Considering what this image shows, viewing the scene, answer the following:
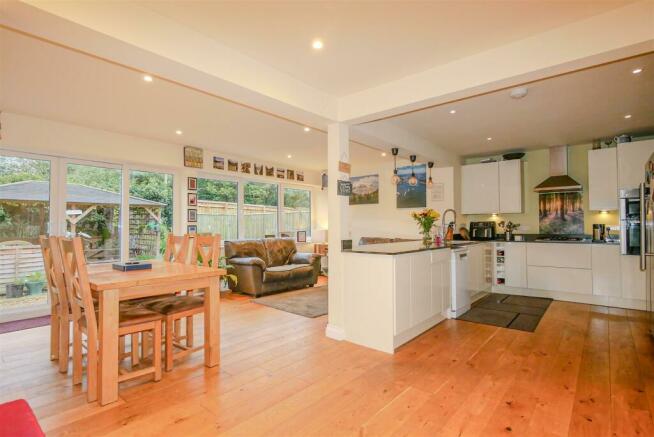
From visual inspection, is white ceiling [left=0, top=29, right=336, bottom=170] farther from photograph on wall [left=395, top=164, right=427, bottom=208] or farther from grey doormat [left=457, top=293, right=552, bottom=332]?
grey doormat [left=457, top=293, right=552, bottom=332]

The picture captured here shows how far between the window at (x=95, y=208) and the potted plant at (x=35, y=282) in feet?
1.83

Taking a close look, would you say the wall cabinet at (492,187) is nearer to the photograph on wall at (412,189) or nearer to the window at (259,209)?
the photograph on wall at (412,189)

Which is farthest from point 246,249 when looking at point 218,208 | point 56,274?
point 56,274

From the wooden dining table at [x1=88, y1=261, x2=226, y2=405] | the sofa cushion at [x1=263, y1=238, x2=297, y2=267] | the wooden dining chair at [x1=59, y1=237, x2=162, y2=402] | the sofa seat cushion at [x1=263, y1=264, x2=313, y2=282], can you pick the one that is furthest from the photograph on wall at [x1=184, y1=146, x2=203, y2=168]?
the wooden dining chair at [x1=59, y1=237, x2=162, y2=402]

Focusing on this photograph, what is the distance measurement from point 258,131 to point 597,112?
421cm

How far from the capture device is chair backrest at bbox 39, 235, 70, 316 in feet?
8.28

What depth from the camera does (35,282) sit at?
4.42m

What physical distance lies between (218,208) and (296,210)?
206cm

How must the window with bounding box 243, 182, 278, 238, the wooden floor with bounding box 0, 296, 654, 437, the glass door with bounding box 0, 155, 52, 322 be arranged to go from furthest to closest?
the window with bounding box 243, 182, 278, 238, the glass door with bounding box 0, 155, 52, 322, the wooden floor with bounding box 0, 296, 654, 437

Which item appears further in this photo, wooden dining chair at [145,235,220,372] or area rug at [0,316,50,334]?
area rug at [0,316,50,334]

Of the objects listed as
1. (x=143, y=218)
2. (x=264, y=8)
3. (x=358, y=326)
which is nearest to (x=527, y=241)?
(x=358, y=326)

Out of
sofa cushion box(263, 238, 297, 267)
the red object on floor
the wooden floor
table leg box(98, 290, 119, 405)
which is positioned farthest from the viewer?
sofa cushion box(263, 238, 297, 267)

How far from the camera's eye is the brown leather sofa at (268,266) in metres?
5.39

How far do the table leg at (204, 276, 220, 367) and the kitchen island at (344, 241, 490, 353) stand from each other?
128cm
